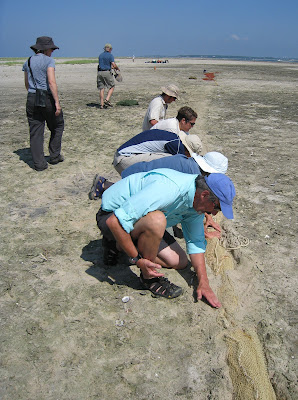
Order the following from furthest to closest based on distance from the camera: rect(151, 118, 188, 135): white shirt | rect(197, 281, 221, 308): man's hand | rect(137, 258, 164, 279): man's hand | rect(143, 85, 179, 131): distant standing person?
rect(143, 85, 179, 131): distant standing person < rect(151, 118, 188, 135): white shirt < rect(197, 281, 221, 308): man's hand < rect(137, 258, 164, 279): man's hand

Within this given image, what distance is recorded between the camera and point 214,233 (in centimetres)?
366

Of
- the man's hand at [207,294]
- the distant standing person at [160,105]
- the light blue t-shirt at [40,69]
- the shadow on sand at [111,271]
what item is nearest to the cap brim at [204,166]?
the man's hand at [207,294]

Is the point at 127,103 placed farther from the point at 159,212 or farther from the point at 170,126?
the point at 159,212

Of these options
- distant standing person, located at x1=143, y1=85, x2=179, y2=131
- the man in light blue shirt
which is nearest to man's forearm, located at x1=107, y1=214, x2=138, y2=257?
the man in light blue shirt

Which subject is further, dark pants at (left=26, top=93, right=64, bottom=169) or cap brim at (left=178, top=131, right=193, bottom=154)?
dark pants at (left=26, top=93, right=64, bottom=169)

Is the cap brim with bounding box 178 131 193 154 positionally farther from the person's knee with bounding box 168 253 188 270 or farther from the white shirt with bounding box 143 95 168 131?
the white shirt with bounding box 143 95 168 131

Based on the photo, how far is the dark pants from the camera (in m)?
4.84

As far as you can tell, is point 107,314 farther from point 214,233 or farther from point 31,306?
point 214,233

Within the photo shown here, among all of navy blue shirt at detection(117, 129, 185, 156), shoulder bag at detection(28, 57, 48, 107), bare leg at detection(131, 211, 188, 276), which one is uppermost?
shoulder bag at detection(28, 57, 48, 107)

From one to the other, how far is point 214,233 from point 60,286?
1.70 m

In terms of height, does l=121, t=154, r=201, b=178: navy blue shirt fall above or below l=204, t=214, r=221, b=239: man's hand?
above

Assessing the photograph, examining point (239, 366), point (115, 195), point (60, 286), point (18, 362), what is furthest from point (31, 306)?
point (239, 366)

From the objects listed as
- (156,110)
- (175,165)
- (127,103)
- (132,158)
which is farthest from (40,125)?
(127,103)

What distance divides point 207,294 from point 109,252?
89 cm
